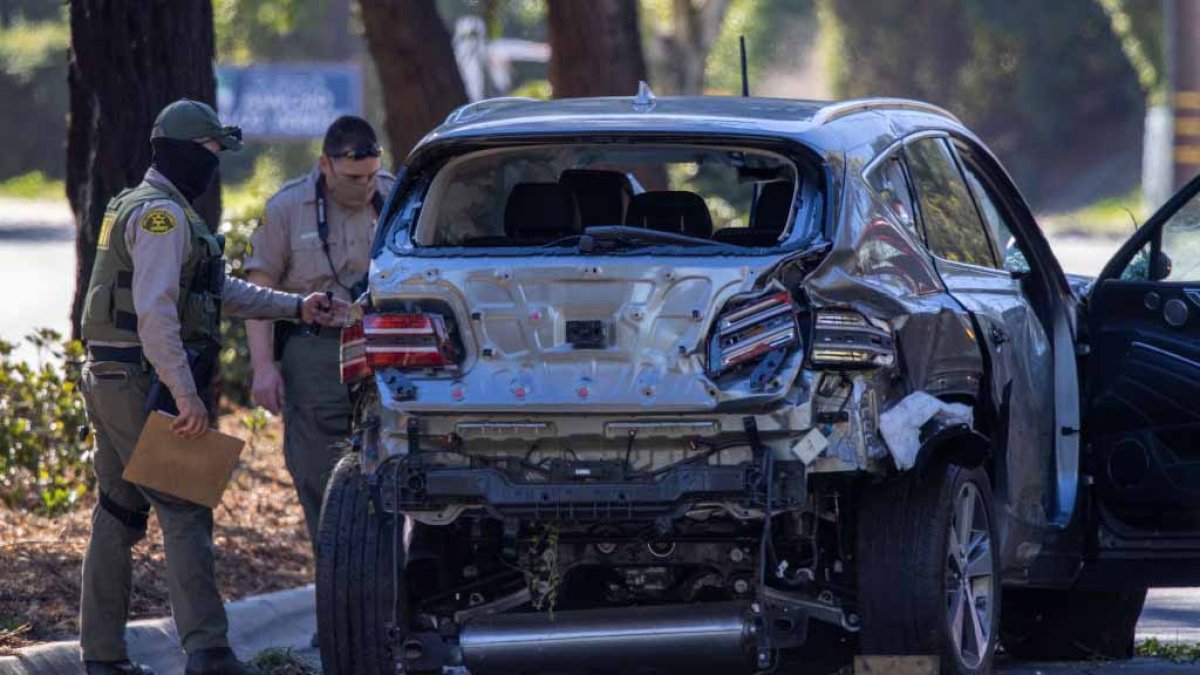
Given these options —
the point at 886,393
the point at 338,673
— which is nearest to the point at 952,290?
the point at 886,393

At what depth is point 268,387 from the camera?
27.1ft

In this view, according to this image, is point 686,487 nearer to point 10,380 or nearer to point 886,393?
point 886,393

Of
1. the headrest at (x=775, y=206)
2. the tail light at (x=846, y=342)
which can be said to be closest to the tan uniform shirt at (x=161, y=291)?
the headrest at (x=775, y=206)

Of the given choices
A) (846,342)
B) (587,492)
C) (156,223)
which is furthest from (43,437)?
(846,342)

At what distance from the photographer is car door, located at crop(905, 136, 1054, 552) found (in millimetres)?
7043

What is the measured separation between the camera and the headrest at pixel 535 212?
23.3 ft

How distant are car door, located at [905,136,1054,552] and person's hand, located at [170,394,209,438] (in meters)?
2.32

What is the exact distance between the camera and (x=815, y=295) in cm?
605

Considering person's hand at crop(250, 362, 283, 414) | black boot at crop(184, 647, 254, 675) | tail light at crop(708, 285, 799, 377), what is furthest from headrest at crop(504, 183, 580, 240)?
black boot at crop(184, 647, 254, 675)

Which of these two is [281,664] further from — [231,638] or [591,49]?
[591,49]

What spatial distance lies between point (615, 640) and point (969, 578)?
117cm

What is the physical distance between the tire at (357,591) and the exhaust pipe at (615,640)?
0.25 meters

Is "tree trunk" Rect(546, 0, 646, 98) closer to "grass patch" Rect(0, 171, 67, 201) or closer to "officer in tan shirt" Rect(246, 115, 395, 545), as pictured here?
"officer in tan shirt" Rect(246, 115, 395, 545)

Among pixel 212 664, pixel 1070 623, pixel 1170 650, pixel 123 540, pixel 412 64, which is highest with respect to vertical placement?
pixel 412 64
